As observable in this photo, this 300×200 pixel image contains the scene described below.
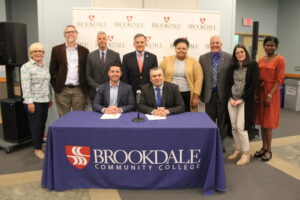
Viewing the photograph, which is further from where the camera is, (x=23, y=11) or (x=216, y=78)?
(x=23, y=11)

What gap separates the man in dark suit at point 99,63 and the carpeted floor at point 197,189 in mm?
1187

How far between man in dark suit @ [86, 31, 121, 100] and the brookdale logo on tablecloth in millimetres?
1130

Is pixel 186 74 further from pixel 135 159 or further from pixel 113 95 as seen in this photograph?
pixel 135 159

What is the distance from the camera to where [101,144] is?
2254mm

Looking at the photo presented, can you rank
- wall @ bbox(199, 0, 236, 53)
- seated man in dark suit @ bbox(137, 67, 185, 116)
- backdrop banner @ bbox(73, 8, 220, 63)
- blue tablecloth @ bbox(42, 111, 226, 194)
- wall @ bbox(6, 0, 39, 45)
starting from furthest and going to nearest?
wall @ bbox(6, 0, 39, 45)
wall @ bbox(199, 0, 236, 53)
backdrop banner @ bbox(73, 8, 220, 63)
seated man in dark suit @ bbox(137, 67, 185, 116)
blue tablecloth @ bbox(42, 111, 226, 194)

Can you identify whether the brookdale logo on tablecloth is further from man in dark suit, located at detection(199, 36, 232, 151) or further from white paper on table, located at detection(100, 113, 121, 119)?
man in dark suit, located at detection(199, 36, 232, 151)

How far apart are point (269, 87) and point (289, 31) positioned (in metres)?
4.97

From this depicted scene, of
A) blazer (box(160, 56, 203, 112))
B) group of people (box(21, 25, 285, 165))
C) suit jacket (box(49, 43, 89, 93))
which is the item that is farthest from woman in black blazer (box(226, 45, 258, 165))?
suit jacket (box(49, 43, 89, 93))

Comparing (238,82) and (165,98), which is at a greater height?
(238,82)

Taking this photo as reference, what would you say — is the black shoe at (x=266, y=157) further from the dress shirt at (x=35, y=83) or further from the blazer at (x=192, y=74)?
the dress shirt at (x=35, y=83)

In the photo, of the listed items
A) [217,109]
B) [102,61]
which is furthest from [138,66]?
[217,109]

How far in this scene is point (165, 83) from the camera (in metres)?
2.81

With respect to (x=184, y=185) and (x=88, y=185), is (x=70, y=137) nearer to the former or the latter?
(x=88, y=185)

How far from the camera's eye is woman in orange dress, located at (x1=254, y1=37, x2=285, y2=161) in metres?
2.93
